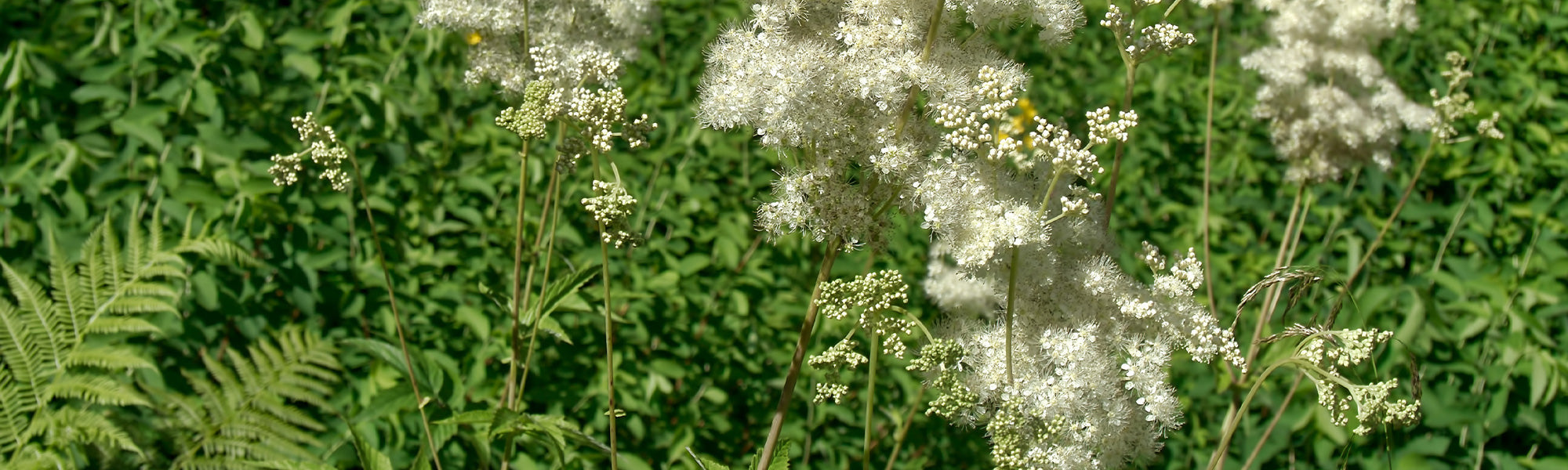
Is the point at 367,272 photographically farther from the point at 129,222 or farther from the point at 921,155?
the point at 921,155

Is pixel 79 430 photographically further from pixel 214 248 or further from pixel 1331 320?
pixel 1331 320

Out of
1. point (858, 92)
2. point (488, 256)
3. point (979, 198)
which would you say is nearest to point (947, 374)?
point (979, 198)

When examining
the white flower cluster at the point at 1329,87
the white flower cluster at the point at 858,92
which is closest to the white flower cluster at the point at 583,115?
the white flower cluster at the point at 858,92

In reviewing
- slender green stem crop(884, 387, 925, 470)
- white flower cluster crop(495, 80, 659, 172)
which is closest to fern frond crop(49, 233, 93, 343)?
white flower cluster crop(495, 80, 659, 172)

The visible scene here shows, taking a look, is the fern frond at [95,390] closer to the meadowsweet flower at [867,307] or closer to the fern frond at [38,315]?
the fern frond at [38,315]

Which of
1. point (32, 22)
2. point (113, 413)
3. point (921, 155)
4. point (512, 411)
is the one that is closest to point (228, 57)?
point (113, 413)
